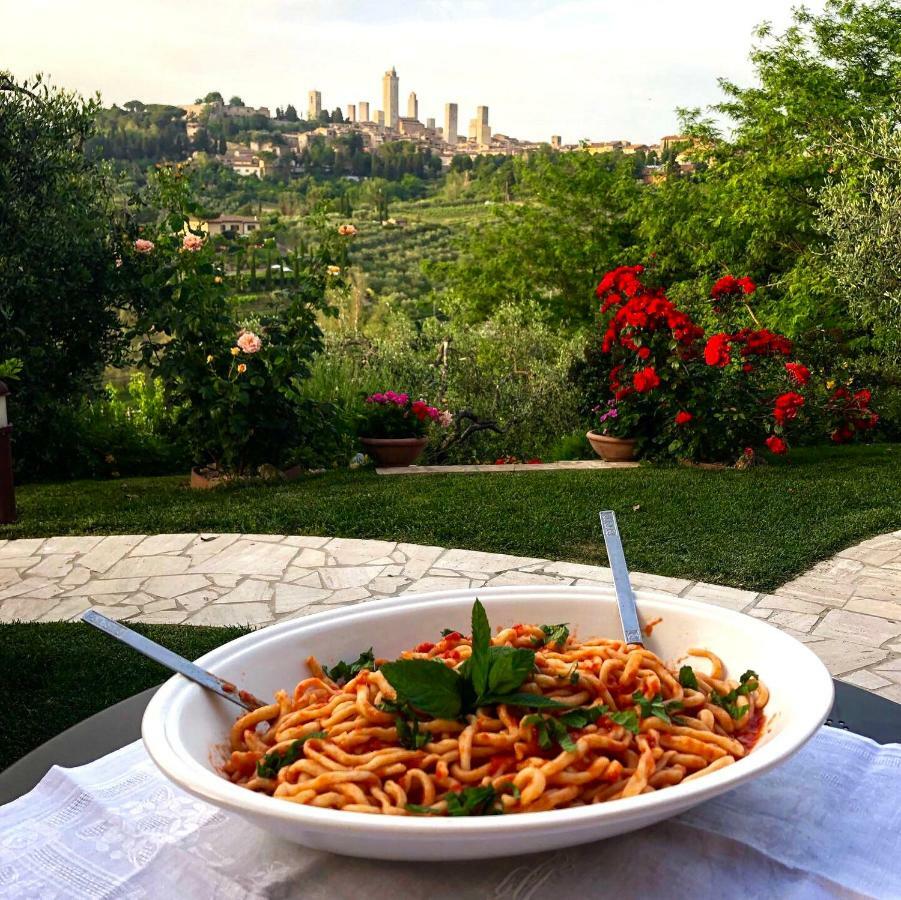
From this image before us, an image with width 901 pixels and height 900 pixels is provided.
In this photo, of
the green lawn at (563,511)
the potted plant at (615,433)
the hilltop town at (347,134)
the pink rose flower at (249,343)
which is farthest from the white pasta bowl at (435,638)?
the hilltop town at (347,134)

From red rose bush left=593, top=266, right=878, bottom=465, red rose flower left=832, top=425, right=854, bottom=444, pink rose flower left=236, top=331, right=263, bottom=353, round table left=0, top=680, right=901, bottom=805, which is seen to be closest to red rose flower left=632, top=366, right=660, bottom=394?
red rose bush left=593, top=266, right=878, bottom=465

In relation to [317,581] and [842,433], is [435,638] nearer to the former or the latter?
A: [317,581]

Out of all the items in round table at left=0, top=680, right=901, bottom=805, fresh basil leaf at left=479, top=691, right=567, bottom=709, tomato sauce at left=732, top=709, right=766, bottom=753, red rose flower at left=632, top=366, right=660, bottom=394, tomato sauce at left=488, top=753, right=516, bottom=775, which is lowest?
red rose flower at left=632, top=366, right=660, bottom=394

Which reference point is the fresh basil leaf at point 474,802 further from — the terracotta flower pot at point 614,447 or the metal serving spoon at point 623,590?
the terracotta flower pot at point 614,447

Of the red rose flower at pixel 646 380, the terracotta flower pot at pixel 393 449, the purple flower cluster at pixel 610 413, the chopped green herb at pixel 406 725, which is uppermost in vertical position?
the chopped green herb at pixel 406 725

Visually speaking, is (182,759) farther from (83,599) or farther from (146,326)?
(146,326)

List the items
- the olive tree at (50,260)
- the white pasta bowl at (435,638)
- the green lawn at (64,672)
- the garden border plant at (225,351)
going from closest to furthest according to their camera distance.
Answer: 1. the white pasta bowl at (435,638)
2. the green lawn at (64,672)
3. the garden border plant at (225,351)
4. the olive tree at (50,260)

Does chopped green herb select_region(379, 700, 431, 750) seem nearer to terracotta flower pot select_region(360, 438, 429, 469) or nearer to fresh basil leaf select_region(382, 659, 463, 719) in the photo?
fresh basil leaf select_region(382, 659, 463, 719)

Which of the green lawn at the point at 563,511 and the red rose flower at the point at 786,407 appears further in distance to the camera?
the red rose flower at the point at 786,407
